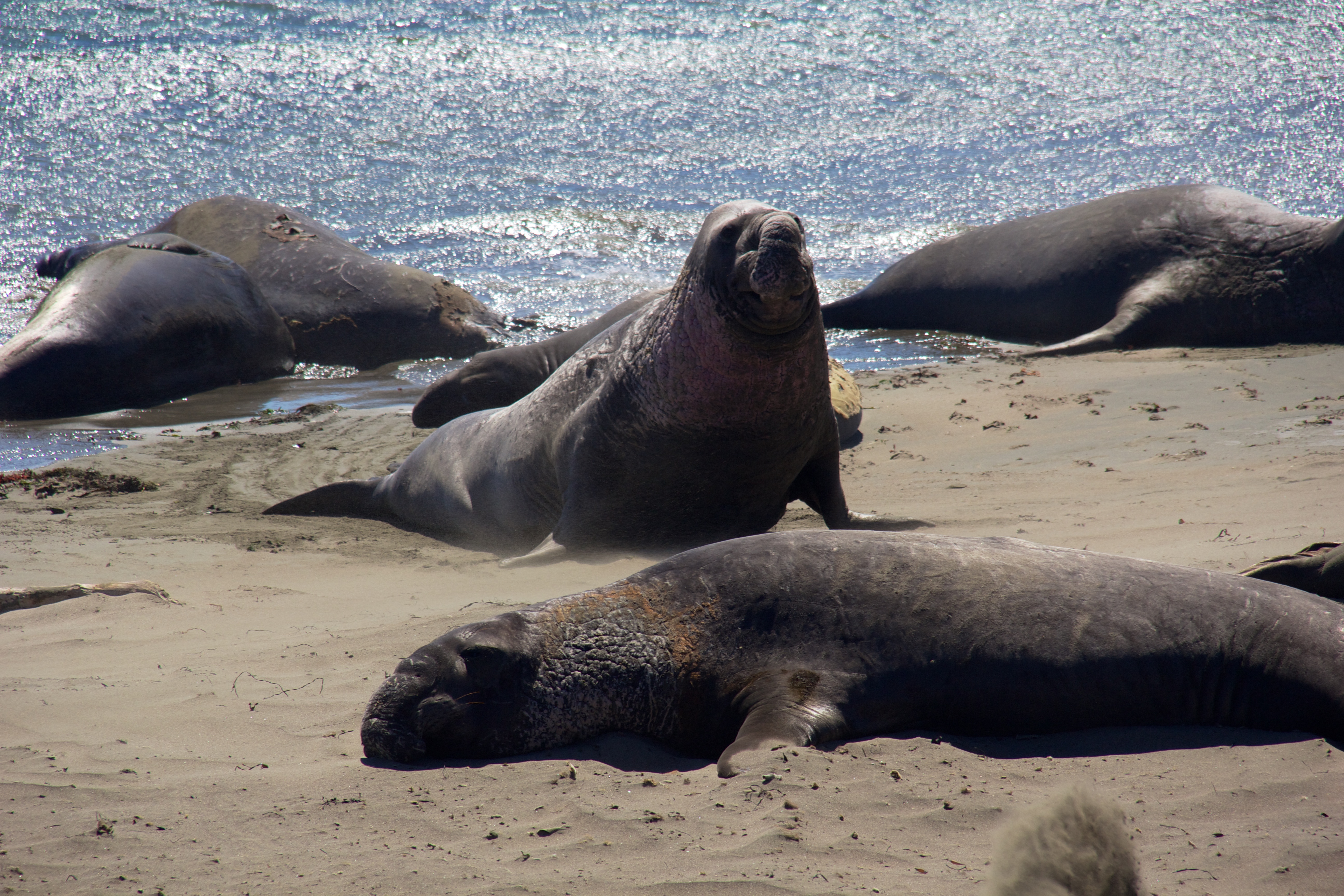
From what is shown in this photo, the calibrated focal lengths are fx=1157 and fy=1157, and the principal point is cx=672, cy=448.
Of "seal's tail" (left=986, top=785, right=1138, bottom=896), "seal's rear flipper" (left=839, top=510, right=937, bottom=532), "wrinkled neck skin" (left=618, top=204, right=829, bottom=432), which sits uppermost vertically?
"wrinkled neck skin" (left=618, top=204, right=829, bottom=432)

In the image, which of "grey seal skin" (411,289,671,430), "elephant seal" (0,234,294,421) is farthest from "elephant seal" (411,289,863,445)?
Result: "elephant seal" (0,234,294,421)

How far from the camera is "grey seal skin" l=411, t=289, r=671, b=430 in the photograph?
27.4 ft

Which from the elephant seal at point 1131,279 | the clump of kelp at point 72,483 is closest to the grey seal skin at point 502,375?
the clump of kelp at point 72,483

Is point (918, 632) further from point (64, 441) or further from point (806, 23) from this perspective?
point (806, 23)

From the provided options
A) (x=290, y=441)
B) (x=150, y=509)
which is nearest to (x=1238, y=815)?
(x=150, y=509)

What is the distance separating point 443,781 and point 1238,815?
68.8 inches

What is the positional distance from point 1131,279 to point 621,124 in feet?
39.3

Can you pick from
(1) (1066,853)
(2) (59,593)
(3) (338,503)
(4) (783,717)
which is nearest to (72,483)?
(3) (338,503)

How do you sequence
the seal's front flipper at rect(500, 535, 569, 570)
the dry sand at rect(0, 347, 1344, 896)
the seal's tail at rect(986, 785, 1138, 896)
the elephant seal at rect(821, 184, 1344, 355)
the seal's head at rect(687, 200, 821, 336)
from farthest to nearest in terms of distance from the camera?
the elephant seal at rect(821, 184, 1344, 355) → the seal's front flipper at rect(500, 535, 569, 570) → the seal's head at rect(687, 200, 821, 336) → the dry sand at rect(0, 347, 1344, 896) → the seal's tail at rect(986, 785, 1138, 896)

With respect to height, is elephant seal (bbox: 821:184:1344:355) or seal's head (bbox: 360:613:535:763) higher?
elephant seal (bbox: 821:184:1344:355)

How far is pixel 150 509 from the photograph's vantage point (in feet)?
20.1

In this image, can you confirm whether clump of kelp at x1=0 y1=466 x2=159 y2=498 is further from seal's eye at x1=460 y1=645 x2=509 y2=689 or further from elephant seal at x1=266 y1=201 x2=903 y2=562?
seal's eye at x1=460 y1=645 x2=509 y2=689

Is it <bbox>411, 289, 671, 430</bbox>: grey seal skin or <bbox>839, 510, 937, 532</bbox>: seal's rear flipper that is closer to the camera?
<bbox>839, 510, 937, 532</bbox>: seal's rear flipper

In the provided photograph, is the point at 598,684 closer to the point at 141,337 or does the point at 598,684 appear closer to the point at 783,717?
the point at 783,717
